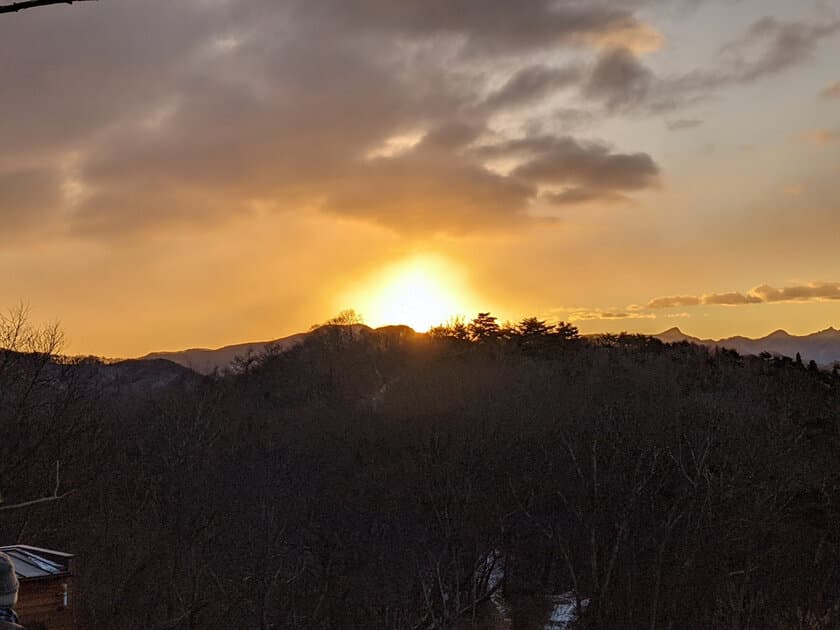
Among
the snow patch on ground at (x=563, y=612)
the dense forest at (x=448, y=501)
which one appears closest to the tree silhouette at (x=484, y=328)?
the dense forest at (x=448, y=501)

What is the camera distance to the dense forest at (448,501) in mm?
34844

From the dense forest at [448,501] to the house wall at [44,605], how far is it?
5.66 meters

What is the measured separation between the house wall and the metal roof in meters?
0.20

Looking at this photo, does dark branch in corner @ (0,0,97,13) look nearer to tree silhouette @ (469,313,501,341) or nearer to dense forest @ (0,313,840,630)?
dense forest @ (0,313,840,630)

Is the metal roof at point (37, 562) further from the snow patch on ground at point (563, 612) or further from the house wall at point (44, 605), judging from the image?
the snow patch on ground at point (563, 612)

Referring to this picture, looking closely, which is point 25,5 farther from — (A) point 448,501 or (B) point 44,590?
(A) point 448,501

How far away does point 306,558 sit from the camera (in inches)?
1610

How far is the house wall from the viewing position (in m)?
22.9

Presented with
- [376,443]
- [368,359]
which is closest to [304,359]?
[368,359]

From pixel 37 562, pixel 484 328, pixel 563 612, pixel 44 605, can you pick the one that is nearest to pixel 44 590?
pixel 44 605

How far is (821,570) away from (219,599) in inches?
1000

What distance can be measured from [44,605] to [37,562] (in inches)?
49.7

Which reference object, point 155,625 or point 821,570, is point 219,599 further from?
point 821,570

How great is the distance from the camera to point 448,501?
133 ft
